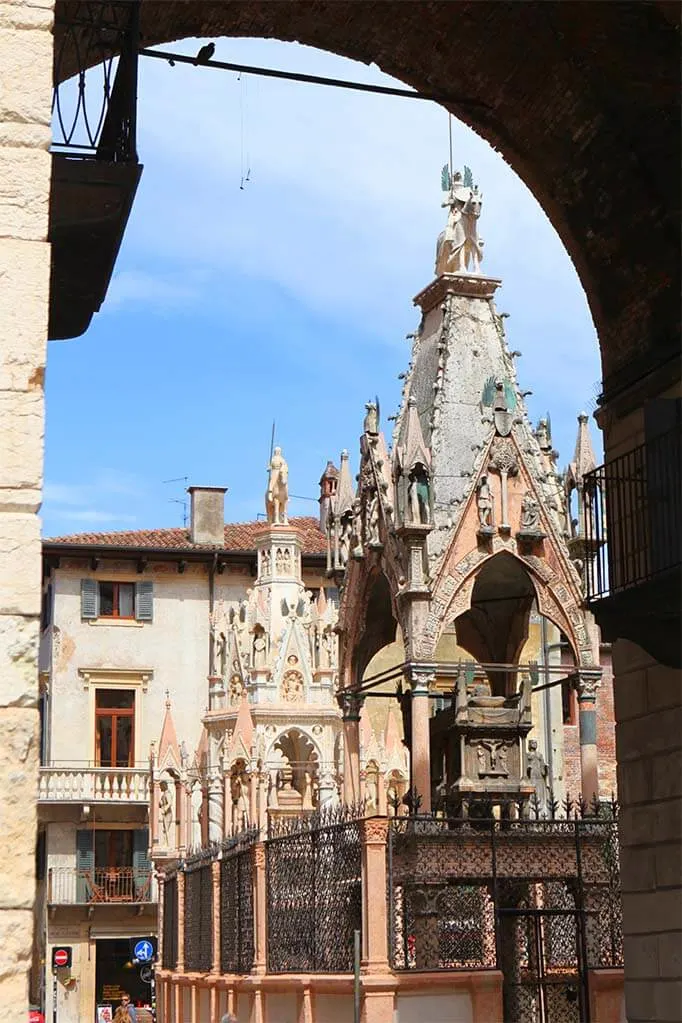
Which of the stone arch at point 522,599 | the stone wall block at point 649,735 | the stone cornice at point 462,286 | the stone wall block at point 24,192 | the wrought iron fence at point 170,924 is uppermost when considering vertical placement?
the stone cornice at point 462,286

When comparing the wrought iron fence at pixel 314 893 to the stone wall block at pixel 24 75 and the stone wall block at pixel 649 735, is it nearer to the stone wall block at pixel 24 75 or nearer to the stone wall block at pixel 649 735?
the stone wall block at pixel 649 735

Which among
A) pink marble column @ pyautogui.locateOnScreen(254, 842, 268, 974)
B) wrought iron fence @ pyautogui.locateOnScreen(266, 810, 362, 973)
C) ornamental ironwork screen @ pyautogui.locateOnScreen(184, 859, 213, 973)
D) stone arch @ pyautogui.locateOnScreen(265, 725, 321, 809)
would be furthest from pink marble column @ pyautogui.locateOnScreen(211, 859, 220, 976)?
stone arch @ pyautogui.locateOnScreen(265, 725, 321, 809)

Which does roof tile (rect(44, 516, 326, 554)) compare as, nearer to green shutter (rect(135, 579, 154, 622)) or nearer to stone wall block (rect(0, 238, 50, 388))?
green shutter (rect(135, 579, 154, 622))

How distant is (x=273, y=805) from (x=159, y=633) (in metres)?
13.7

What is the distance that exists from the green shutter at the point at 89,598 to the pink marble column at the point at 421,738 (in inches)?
1006

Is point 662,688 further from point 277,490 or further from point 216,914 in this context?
point 277,490

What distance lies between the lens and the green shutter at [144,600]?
44.5m

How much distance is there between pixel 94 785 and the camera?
1654 inches

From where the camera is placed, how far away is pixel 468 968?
17359mm

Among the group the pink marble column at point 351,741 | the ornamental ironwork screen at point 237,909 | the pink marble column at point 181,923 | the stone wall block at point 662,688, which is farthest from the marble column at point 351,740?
the stone wall block at point 662,688

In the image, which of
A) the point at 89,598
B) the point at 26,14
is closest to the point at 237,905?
the point at 26,14

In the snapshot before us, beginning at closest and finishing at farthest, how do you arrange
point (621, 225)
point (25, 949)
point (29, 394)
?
point (25, 949), point (29, 394), point (621, 225)

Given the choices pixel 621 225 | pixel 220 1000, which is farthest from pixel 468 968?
pixel 621 225

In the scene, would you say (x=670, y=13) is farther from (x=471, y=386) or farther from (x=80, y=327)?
(x=471, y=386)
